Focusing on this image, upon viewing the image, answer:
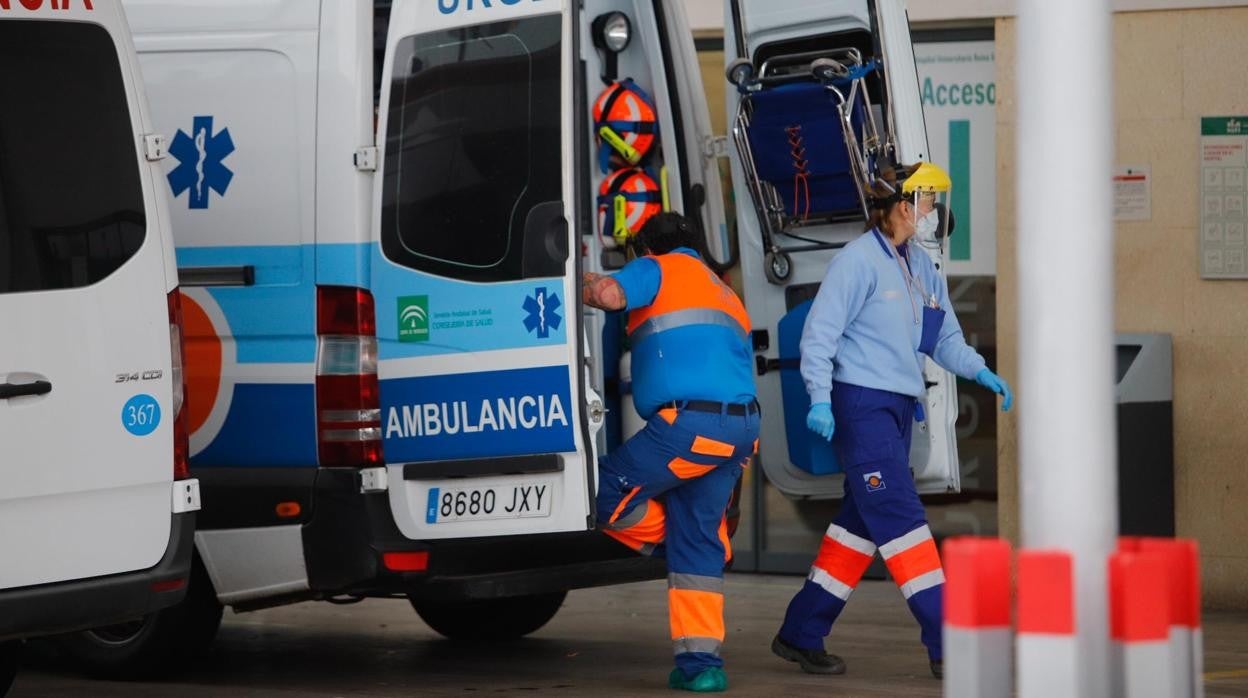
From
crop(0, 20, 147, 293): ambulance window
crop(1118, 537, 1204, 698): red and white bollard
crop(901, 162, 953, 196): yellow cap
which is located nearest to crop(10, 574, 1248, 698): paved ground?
crop(901, 162, 953, 196): yellow cap

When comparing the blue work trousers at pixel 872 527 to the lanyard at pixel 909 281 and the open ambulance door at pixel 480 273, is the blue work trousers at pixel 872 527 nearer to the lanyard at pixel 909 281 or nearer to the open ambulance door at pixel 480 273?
the lanyard at pixel 909 281

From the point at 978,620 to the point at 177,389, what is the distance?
2.88 metres

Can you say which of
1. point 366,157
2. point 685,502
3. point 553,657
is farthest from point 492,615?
point 366,157

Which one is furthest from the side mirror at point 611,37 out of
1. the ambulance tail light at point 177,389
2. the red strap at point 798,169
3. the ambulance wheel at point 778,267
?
the ambulance tail light at point 177,389

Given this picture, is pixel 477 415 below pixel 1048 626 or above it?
above

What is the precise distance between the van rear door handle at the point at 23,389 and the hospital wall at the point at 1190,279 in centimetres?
508

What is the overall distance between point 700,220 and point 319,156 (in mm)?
1758

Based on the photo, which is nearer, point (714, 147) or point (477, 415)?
point (477, 415)

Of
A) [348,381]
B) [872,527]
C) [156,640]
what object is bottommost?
[156,640]

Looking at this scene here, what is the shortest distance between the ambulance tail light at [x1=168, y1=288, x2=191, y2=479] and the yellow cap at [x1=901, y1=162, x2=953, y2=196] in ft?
7.94

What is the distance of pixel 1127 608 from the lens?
12.1ft

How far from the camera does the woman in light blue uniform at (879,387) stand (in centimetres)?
679

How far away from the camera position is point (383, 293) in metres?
6.45

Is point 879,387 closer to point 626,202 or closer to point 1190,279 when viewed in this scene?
point 626,202
